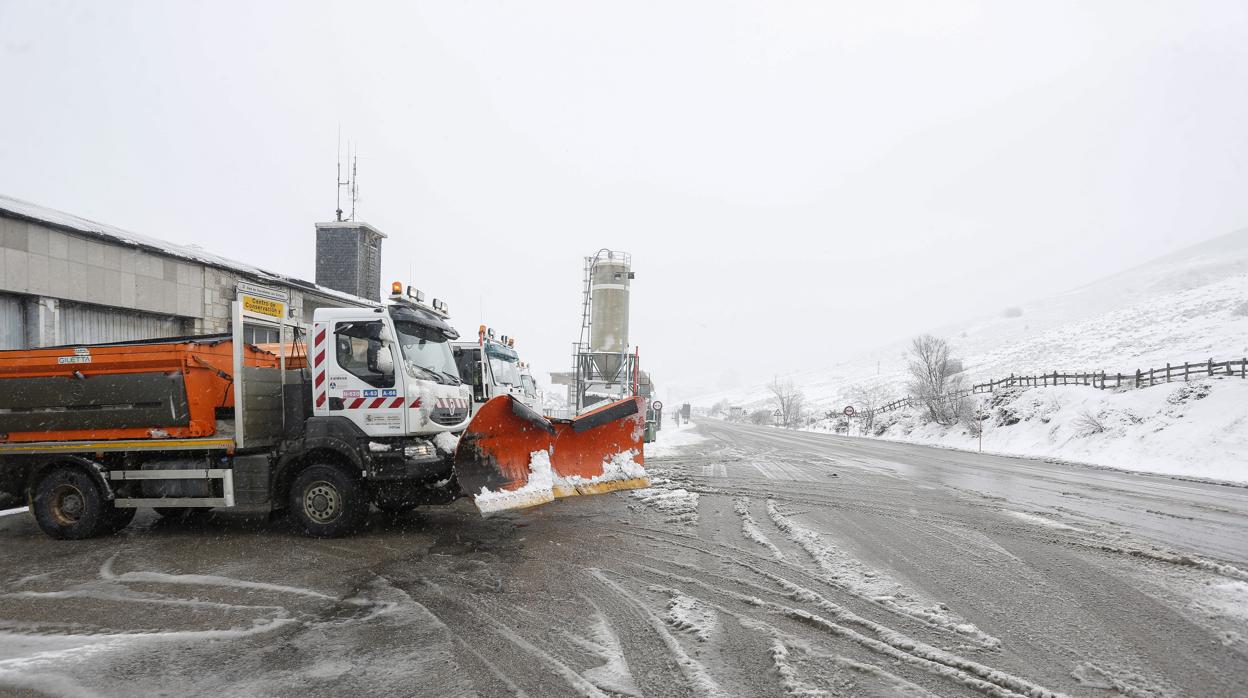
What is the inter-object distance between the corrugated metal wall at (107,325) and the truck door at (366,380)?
581 cm

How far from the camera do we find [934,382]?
3775cm

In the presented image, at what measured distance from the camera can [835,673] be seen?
3.48m

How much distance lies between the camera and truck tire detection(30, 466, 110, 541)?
7.08 metres

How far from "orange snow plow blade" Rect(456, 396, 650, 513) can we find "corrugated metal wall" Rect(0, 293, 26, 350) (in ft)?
27.8

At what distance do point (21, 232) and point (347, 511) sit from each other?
26.2 ft

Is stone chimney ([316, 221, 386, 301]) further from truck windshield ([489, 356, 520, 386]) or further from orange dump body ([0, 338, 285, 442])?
orange dump body ([0, 338, 285, 442])

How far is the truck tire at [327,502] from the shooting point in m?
6.82

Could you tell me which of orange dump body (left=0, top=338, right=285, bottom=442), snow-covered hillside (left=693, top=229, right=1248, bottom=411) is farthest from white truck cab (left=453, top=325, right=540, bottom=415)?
snow-covered hillside (left=693, top=229, right=1248, bottom=411)

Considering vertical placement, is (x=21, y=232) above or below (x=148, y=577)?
above

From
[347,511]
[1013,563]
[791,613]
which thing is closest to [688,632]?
[791,613]

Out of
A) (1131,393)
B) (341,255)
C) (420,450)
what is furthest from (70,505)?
(1131,393)

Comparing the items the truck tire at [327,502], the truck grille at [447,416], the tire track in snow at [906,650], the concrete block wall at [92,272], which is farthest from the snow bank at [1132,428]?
the concrete block wall at [92,272]

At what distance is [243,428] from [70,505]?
7.85ft

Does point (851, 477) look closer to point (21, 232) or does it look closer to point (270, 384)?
point (270, 384)
